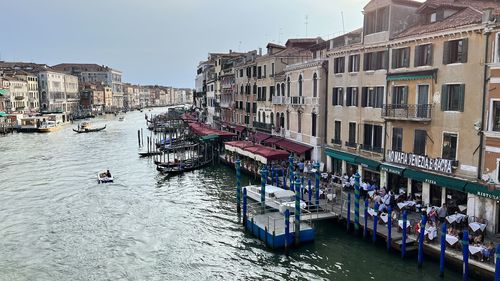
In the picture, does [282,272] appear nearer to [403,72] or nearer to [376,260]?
[376,260]

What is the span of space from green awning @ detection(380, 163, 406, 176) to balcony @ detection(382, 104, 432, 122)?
2.97 metres

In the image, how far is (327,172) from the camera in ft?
110

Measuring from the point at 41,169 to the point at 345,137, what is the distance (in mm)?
34374

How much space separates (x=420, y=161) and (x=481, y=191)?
436cm

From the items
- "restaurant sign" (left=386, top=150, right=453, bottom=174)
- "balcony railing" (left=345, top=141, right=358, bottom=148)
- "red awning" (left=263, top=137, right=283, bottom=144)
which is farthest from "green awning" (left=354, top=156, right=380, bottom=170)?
"red awning" (left=263, top=137, right=283, bottom=144)

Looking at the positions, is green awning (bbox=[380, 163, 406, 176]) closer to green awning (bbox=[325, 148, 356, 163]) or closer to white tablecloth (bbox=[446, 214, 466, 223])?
green awning (bbox=[325, 148, 356, 163])

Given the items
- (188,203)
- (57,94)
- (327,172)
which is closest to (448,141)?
(327,172)

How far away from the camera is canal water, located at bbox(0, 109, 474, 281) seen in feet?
66.3

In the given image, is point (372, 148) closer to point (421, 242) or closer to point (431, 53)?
point (431, 53)

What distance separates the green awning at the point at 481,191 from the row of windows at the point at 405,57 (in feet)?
20.6

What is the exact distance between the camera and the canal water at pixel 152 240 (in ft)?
66.3

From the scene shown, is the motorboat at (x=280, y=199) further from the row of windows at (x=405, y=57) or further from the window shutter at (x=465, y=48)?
the window shutter at (x=465, y=48)

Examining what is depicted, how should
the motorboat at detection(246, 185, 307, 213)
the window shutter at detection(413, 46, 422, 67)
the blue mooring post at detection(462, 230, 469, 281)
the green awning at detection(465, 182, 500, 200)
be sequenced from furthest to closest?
the motorboat at detection(246, 185, 307, 213), the window shutter at detection(413, 46, 422, 67), the green awning at detection(465, 182, 500, 200), the blue mooring post at detection(462, 230, 469, 281)

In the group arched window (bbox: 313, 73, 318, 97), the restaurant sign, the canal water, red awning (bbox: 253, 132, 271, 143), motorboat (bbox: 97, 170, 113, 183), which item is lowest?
the canal water
